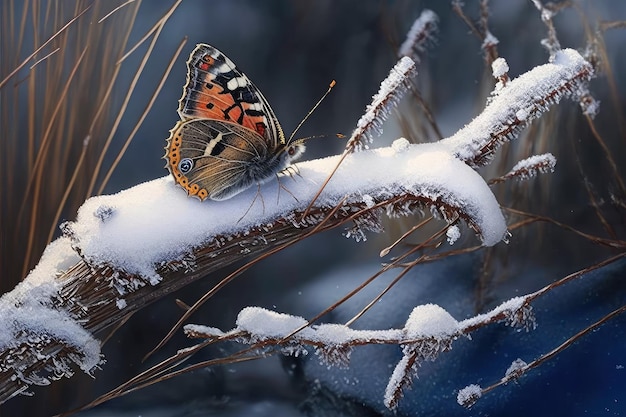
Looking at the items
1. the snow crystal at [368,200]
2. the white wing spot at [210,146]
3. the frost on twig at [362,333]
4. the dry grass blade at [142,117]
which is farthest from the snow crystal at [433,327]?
the dry grass blade at [142,117]

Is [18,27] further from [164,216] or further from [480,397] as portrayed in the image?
[480,397]

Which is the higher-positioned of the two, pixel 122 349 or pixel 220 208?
pixel 220 208

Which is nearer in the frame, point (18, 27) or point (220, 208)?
point (220, 208)

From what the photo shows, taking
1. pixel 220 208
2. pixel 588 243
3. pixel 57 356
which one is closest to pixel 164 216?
pixel 220 208

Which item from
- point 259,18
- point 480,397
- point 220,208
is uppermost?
point 259,18

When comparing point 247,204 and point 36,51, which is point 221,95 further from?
point 36,51

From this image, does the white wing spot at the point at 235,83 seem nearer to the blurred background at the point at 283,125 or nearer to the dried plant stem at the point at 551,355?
the blurred background at the point at 283,125
